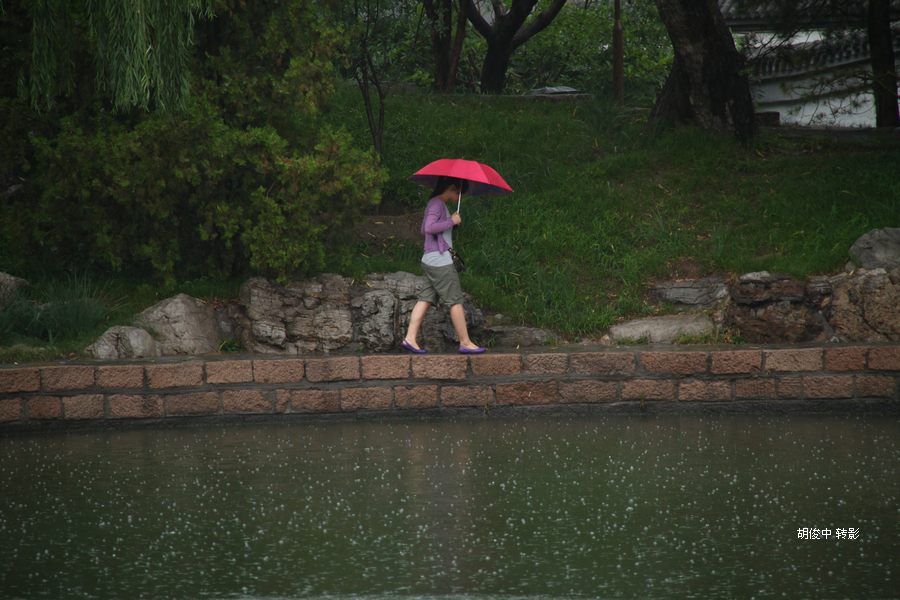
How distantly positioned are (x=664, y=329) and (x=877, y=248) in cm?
222

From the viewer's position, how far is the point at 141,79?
9.51m

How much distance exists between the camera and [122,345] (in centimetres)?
1099

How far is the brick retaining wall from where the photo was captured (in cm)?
1025

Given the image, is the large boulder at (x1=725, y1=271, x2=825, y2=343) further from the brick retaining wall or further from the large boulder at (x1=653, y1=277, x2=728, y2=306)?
the brick retaining wall

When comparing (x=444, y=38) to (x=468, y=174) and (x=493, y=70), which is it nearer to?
(x=493, y=70)

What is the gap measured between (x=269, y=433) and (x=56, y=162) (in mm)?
3607

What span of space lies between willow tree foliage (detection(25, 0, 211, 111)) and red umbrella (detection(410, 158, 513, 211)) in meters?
2.38

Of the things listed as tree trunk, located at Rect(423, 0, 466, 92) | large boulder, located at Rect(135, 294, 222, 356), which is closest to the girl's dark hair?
large boulder, located at Rect(135, 294, 222, 356)

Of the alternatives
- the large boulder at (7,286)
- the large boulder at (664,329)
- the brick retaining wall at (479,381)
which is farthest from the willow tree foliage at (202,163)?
the large boulder at (664,329)

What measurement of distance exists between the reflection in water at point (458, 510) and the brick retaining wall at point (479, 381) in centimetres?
34

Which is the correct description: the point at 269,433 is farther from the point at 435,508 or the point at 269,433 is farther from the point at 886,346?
the point at 886,346

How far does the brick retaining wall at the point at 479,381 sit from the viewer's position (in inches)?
404

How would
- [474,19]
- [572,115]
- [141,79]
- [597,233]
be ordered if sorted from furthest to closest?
[474,19] → [572,115] → [597,233] → [141,79]

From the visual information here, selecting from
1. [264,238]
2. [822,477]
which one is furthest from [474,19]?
[822,477]
